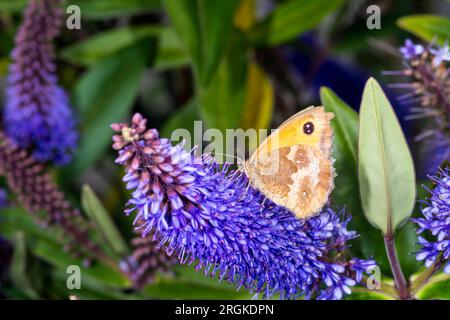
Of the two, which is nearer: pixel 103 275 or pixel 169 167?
pixel 169 167

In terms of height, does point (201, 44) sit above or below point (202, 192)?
above

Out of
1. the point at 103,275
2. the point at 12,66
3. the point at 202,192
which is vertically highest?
the point at 12,66

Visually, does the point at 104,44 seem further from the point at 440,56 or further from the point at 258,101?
the point at 440,56

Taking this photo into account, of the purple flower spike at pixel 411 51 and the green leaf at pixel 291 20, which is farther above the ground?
the green leaf at pixel 291 20

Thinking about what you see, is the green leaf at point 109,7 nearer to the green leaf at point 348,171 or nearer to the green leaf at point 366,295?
the green leaf at point 348,171

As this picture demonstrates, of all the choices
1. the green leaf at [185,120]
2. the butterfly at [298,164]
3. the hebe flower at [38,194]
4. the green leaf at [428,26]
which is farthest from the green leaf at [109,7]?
the butterfly at [298,164]

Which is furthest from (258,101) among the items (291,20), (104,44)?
(104,44)
